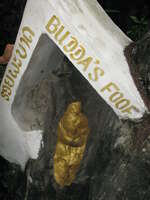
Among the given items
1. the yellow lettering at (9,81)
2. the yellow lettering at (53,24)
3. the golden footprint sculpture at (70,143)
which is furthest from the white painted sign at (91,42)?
the yellow lettering at (9,81)

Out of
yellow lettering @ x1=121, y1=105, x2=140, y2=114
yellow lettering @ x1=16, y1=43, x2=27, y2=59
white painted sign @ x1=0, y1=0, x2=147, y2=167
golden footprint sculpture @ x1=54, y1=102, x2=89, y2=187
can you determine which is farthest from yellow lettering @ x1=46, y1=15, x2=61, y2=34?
yellow lettering @ x1=121, y1=105, x2=140, y2=114

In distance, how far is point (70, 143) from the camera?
8.95ft

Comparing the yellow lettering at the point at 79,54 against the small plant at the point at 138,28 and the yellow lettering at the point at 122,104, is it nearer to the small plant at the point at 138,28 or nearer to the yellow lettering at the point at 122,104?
the yellow lettering at the point at 122,104

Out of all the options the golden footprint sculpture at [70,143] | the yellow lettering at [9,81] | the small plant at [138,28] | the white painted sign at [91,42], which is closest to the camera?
the white painted sign at [91,42]

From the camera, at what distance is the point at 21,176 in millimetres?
3602

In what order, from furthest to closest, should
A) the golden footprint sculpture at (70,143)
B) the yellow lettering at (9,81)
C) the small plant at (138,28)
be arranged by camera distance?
the small plant at (138,28) → the yellow lettering at (9,81) → the golden footprint sculpture at (70,143)

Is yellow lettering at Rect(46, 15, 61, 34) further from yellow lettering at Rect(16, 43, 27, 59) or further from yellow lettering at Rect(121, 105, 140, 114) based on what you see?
yellow lettering at Rect(121, 105, 140, 114)

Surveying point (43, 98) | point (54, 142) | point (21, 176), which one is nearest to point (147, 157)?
point (54, 142)

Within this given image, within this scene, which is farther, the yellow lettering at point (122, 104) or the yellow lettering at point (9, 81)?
the yellow lettering at point (9, 81)

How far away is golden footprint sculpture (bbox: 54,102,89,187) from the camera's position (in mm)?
2660

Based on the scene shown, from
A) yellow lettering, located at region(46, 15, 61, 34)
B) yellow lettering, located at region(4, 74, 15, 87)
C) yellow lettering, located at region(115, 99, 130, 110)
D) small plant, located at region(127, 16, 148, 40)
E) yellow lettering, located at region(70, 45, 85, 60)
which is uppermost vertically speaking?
yellow lettering, located at region(46, 15, 61, 34)

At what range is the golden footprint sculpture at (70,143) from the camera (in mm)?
2660

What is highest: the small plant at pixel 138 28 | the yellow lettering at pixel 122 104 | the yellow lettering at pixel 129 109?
the small plant at pixel 138 28

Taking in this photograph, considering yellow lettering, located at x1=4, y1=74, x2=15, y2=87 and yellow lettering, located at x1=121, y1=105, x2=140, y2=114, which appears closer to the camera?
yellow lettering, located at x1=121, y1=105, x2=140, y2=114
